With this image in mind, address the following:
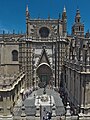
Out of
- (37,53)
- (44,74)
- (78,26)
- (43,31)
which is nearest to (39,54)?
(37,53)

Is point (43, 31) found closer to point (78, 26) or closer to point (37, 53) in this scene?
point (37, 53)

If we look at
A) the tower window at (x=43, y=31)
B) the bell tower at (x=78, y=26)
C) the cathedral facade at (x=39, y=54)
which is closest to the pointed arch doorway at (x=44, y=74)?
the cathedral facade at (x=39, y=54)

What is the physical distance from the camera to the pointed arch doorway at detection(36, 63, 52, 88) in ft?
152

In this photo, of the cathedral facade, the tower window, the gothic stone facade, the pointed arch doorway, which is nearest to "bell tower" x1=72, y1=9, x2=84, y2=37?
the cathedral facade

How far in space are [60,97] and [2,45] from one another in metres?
16.2

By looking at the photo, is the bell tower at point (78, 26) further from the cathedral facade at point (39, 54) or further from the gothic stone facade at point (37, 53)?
the gothic stone facade at point (37, 53)

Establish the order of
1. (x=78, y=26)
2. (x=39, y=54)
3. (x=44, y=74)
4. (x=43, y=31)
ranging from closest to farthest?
1. (x=39, y=54)
2. (x=44, y=74)
3. (x=43, y=31)
4. (x=78, y=26)

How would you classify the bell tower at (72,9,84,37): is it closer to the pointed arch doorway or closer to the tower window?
the tower window

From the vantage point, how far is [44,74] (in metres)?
47.1

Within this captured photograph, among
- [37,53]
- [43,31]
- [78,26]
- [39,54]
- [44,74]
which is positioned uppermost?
[78,26]

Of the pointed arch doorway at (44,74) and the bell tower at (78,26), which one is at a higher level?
the bell tower at (78,26)

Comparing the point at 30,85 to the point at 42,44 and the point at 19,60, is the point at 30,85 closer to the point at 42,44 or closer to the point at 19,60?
the point at 19,60

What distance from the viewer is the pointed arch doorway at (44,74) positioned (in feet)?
152

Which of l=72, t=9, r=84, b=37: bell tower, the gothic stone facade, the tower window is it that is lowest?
the gothic stone facade
